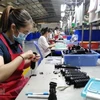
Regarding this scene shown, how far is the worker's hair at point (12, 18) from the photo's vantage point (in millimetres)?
1514

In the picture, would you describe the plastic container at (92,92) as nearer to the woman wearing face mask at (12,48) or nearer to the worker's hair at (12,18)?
the woman wearing face mask at (12,48)

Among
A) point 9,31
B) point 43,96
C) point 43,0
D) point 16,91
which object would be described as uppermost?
point 43,0

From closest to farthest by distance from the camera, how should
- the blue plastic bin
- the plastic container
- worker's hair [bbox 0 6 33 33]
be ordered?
the plastic container → worker's hair [bbox 0 6 33 33] → the blue plastic bin

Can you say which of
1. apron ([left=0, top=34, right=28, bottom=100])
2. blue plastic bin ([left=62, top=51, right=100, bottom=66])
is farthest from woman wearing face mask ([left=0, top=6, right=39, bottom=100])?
blue plastic bin ([left=62, top=51, right=100, bottom=66])

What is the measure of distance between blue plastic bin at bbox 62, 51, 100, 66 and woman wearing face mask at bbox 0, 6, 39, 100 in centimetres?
57

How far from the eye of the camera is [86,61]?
1.99 m

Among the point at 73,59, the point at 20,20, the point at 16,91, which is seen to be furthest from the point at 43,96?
the point at 73,59

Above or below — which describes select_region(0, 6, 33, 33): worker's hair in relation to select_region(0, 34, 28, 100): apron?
above

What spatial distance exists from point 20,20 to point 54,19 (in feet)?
72.4

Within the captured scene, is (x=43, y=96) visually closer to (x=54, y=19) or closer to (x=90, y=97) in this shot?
(x=90, y=97)

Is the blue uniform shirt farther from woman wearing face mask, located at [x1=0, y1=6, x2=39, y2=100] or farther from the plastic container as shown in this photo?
the plastic container

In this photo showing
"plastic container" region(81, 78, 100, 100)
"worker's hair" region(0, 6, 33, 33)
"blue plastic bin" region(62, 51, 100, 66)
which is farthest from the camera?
"blue plastic bin" region(62, 51, 100, 66)

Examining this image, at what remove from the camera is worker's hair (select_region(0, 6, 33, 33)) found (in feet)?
4.97

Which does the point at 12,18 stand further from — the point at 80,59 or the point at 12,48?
the point at 80,59
